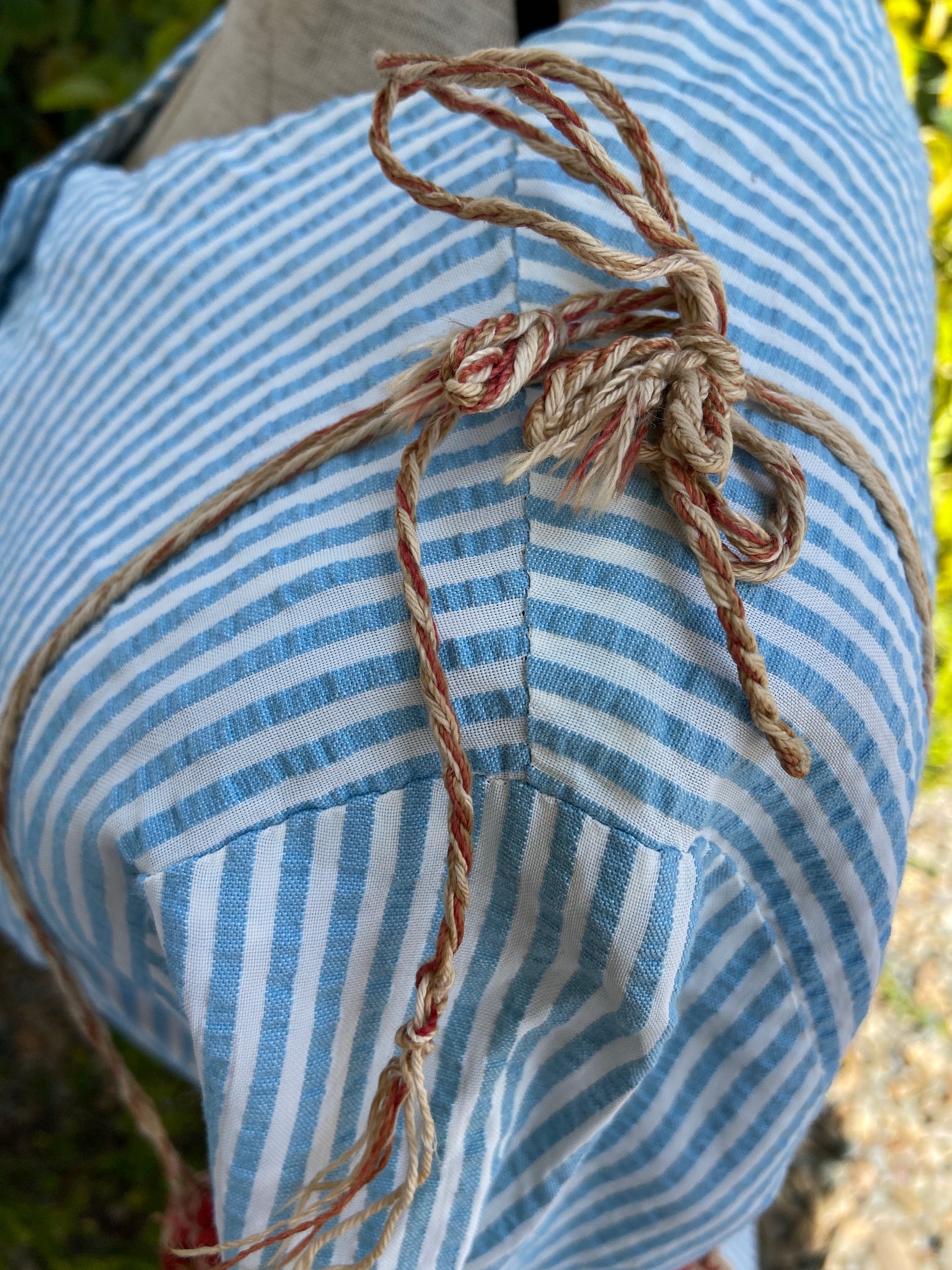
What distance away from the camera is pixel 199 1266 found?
0.48 m

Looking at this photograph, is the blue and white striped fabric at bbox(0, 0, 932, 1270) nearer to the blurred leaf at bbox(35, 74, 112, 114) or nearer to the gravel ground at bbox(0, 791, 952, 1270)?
the gravel ground at bbox(0, 791, 952, 1270)

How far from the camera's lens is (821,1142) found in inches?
37.5

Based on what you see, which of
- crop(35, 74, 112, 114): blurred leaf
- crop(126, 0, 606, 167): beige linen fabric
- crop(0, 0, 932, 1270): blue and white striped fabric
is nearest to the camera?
crop(0, 0, 932, 1270): blue and white striped fabric

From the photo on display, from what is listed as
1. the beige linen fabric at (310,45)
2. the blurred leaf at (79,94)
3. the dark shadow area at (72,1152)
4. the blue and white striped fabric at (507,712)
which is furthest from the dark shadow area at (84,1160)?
the blurred leaf at (79,94)

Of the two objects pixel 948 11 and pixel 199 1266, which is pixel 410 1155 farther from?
pixel 948 11

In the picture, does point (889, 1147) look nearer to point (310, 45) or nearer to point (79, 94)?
point (310, 45)

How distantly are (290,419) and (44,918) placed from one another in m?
0.34

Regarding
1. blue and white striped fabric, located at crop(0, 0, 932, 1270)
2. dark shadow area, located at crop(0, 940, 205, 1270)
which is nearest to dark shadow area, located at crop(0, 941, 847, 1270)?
dark shadow area, located at crop(0, 940, 205, 1270)

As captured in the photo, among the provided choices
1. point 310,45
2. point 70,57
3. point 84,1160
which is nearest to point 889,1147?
point 84,1160

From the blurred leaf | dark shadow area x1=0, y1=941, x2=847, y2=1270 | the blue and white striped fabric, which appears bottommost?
dark shadow area x1=0, y1=941, x2=847, y2=1270

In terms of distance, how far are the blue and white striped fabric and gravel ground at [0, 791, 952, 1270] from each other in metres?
0.47

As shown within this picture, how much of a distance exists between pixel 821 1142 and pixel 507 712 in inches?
32.3

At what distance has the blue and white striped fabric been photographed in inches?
14.4

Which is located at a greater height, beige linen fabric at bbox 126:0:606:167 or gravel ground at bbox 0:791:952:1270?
beige linen fabric at bbox 126:0:606:167
